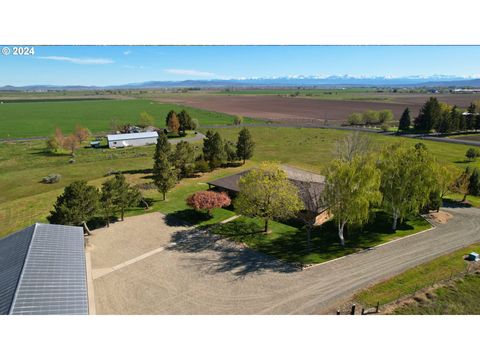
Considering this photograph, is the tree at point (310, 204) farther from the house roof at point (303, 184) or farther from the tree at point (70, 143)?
the tree at point (70, 143)

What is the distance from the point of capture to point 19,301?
14.1 m

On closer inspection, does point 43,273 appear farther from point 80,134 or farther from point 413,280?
point 80,134

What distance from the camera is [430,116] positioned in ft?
263

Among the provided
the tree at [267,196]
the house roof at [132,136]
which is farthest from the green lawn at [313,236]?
the house roof at [132,136]

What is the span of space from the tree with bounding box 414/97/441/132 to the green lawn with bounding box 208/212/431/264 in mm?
60810

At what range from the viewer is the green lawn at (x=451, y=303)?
61.2 ft

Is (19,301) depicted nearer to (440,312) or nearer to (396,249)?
(440,312)

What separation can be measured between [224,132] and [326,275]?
69.9 meters

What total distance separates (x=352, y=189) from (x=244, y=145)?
31319 mm

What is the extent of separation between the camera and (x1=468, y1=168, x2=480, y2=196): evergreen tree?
3850 cm

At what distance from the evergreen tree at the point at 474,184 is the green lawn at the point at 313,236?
40.8 feet

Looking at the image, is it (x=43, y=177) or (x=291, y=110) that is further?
(x=291, y=110)

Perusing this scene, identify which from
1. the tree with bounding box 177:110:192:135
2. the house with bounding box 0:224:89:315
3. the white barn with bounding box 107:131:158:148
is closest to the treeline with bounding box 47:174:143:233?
the house with bounding box 0:224:89:315
